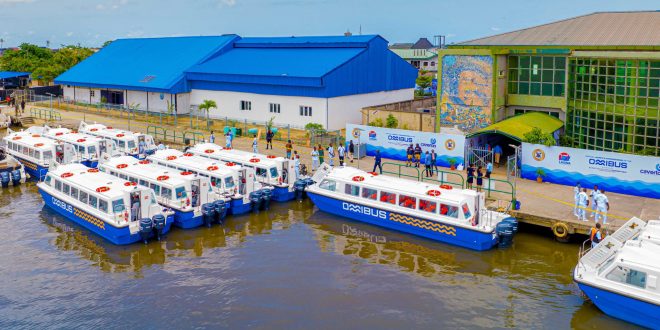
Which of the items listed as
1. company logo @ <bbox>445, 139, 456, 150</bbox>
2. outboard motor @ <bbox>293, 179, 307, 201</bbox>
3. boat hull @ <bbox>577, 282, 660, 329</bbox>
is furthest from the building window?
boat hull @ <bbox>577, 282, 660, 329</bbox>

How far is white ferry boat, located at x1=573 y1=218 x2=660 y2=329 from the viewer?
19.5 meters

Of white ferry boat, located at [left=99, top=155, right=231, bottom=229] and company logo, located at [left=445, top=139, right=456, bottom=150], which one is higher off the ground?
company logo, located at [left=445, top=139, right=456, bottom=150]

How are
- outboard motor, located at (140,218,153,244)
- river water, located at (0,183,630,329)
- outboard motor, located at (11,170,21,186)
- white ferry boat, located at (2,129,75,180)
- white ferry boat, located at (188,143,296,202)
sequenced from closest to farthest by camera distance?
river water, located at (0,183,630,329) → outboard motor, located at (140,218,153,244) → white ferry boat, located at (188,143,296,202) → outboard motor, located at (11,170,21,186) → white ferry boat, located at (2,129,75,180)

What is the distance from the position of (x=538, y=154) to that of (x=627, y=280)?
15141 millimetres

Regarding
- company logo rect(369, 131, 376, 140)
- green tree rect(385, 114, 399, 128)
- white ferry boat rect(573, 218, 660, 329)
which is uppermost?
green tree rect(385, 114, 399, 128)

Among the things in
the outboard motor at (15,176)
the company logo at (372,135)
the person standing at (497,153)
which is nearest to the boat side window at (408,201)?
the person standing at (497,153)

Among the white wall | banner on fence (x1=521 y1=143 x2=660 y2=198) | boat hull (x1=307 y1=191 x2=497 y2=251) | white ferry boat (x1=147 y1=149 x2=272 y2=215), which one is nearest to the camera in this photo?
boat hull (x1=307 y1=191 x2=497 y2=251)

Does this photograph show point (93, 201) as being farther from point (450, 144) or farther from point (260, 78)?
point (260, 78)

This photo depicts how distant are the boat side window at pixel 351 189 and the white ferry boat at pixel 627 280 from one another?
12.0 meters

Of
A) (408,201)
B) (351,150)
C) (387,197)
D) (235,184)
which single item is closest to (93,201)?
(235,184)

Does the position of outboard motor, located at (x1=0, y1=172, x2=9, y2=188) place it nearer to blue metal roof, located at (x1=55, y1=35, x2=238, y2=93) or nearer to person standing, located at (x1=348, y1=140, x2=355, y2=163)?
person standing, located at (x1=348, y1=140, x2=355, y2=163)

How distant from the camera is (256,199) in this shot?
32.4 meters

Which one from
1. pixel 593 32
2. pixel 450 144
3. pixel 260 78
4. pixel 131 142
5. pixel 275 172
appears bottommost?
pixel 275 172

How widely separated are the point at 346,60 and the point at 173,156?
21.5 m
